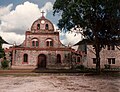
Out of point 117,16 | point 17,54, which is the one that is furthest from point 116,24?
point 17,54

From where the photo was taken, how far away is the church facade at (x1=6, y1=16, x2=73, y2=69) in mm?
45906

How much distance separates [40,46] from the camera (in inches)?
1855

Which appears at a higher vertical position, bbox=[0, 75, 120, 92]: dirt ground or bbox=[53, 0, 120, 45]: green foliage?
bbox=[53, 0, 120, 45]: green foliage

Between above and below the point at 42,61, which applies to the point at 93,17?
above

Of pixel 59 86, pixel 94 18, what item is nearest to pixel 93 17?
pixel 94 18

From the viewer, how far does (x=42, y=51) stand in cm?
4641

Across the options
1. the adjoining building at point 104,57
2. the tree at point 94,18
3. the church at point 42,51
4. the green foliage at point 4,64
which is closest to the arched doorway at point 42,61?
the church at point 42,51

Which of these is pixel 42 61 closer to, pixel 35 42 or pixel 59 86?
pixel 35 42

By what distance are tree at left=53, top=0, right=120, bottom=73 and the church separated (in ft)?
45.1

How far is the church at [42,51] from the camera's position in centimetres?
4584

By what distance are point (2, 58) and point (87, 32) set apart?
19.7 m

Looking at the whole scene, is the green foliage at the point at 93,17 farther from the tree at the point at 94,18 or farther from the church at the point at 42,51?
the church at the point at 42,51

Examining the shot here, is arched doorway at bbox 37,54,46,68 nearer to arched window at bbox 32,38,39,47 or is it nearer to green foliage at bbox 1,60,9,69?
arched window at bbox 32,38,39,47

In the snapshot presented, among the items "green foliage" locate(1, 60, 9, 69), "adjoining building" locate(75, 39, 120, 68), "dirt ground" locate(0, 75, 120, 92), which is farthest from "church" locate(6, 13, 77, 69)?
"dirt ground" locate(0, 75, 120, 92)
